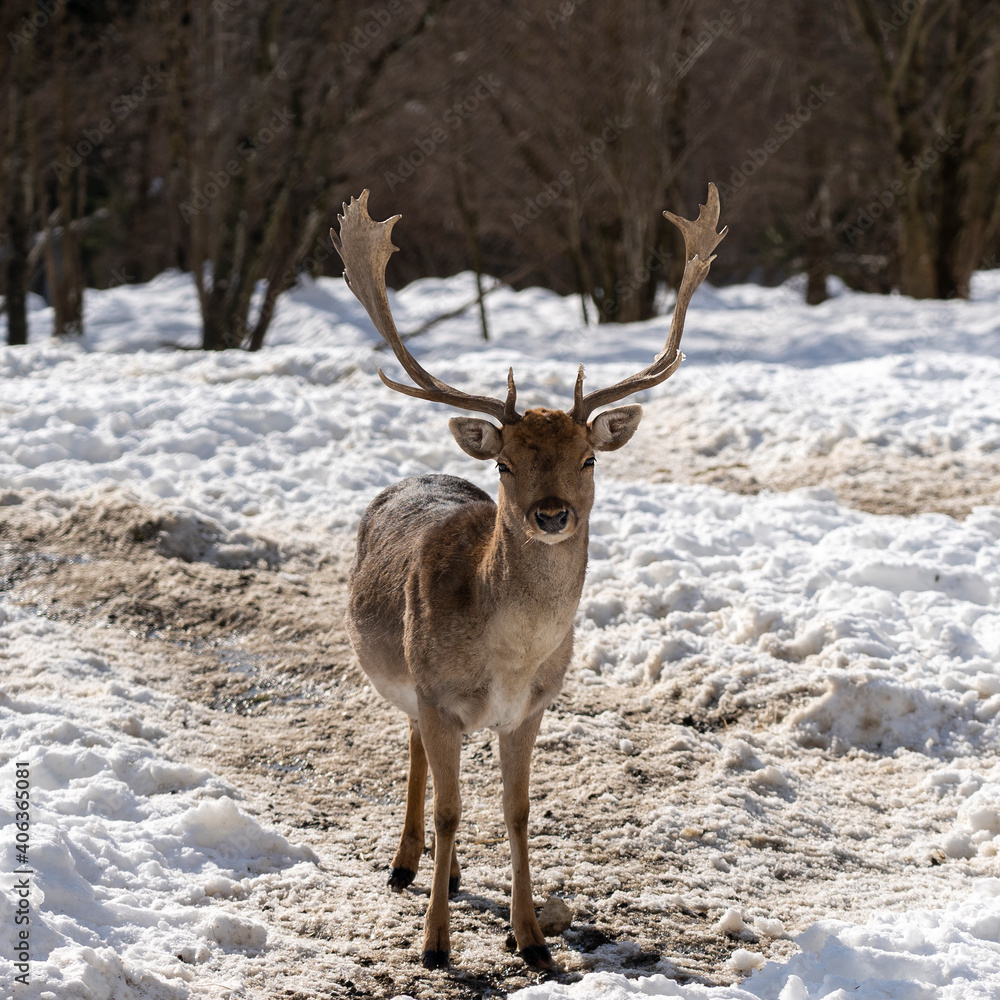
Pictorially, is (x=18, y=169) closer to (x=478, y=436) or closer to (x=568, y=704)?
(x=568, y=704)

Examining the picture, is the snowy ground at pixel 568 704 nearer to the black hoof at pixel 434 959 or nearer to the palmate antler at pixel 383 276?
the black hoof at pixel 434 959

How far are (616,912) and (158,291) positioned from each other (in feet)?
77.4

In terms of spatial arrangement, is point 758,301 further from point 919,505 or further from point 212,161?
point 919,505

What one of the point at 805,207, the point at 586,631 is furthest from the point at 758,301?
the point at 586,631

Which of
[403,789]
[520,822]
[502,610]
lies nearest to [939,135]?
[403,789]

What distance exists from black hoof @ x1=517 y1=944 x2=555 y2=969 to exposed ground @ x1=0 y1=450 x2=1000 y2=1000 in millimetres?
63

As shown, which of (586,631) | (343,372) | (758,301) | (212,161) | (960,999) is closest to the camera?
(960,999)

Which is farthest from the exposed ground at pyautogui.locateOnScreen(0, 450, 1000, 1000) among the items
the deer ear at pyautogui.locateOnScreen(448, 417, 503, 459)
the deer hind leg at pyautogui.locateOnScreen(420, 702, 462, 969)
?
the deer ear at pyautogui.locateOnScreen(448, 417, 503, 459)

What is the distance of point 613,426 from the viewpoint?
4406 mm

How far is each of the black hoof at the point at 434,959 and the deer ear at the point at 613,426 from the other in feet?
6.25

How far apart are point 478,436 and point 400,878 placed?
1850 mm

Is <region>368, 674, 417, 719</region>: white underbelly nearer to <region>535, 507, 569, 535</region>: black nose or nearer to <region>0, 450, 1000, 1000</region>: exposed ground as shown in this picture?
<region>0, 450, 1000, 1000</region>: exposed ground

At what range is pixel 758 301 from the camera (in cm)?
2494

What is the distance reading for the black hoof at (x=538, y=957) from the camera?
160 inches
